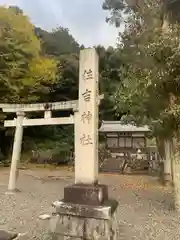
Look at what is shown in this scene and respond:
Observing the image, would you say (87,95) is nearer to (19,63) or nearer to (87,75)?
(87,75)

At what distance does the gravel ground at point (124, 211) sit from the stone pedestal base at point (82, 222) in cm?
101

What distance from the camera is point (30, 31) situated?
19078 mm

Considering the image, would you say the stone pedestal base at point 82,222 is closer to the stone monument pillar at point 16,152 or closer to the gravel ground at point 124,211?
the gravel ground at point 124,211

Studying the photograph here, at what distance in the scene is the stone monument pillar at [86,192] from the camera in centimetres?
431

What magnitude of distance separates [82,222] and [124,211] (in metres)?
3.48

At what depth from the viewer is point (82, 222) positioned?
4.39m

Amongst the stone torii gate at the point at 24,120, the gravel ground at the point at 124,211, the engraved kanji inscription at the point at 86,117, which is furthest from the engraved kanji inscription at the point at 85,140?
the stone torii gate at the point at 24,120

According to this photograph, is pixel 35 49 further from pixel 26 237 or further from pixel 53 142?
pixel 26 237

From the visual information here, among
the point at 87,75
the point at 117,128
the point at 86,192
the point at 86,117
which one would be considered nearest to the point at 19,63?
the point at 117,128

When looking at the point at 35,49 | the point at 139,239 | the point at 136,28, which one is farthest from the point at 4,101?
the point at 139,239

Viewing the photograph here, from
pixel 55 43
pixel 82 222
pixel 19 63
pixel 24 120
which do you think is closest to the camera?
pixel 82 222

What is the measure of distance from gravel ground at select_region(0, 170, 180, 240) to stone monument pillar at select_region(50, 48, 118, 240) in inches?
45.5

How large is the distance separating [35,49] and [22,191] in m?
11.2

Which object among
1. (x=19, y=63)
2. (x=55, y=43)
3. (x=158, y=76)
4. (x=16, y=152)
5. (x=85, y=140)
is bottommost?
(x=85, y=140)
